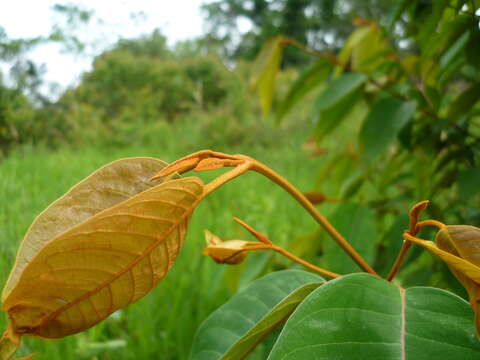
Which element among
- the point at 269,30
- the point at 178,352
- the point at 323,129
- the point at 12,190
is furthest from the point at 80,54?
the point at 269,30

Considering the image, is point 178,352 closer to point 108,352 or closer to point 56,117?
point 108,352

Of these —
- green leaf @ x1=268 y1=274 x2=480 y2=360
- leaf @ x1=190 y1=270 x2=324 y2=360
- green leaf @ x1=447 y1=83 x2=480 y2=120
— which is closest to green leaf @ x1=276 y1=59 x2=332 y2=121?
green leaf @ x1=447 y1=83 x2=480 y2=120

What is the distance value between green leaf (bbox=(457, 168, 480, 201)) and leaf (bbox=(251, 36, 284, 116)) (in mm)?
447

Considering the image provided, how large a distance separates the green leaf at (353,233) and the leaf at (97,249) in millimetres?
445

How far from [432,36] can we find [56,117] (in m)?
0.83

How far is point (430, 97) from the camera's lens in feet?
2.72

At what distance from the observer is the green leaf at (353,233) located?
0.71 meters

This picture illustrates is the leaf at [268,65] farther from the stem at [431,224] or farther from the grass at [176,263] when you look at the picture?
the stem at [431,224]

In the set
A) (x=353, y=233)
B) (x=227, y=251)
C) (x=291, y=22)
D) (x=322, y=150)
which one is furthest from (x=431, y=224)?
(x=291, y=22)

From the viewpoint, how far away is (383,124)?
81 cm

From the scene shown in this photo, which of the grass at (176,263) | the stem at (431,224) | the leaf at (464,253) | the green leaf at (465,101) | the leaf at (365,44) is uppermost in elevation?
the leaf at (365,44)

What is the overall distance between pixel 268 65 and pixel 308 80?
0.09m

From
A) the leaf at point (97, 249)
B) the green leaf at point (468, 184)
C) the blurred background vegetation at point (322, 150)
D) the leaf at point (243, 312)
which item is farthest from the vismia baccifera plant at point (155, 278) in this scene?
the green leaf at point (468, 184)

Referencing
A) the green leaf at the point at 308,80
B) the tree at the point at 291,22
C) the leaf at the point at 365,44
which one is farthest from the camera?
the tree at the point at 291,22
